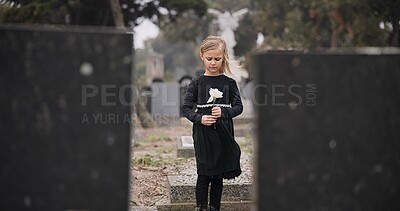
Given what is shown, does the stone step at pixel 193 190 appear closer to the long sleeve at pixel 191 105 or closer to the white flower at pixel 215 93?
the long sleeve at pixel 191 105

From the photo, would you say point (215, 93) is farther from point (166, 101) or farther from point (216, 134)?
point (166, 101)

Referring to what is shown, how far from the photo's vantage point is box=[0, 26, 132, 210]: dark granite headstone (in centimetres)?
188

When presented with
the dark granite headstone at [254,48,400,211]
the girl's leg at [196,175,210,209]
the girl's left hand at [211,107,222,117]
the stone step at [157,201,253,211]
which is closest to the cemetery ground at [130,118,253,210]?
the stone step at [157,201,253,211]

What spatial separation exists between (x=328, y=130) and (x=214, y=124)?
5.32 ft

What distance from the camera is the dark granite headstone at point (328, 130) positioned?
6.22 ft

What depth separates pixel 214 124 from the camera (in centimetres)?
353

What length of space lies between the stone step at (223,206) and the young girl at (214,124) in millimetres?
485

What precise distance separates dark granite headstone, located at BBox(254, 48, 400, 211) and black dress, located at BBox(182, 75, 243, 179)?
5.12 feet

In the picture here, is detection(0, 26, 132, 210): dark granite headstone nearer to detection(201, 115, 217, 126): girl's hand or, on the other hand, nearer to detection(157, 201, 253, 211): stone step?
detection(201, 115, 217, 126): girl's hand

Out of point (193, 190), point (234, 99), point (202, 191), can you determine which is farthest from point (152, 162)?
point (234, 99)

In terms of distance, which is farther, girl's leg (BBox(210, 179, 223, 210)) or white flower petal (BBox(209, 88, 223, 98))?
girl's leg (BBox(210, 179, 223, 210))

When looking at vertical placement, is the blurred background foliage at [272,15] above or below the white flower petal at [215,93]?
above

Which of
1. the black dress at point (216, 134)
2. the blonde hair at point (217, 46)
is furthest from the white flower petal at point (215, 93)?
the blonde hair at point (217, 46)

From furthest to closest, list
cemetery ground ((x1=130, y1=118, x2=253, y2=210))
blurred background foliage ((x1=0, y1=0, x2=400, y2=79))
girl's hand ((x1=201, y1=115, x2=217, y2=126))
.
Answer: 1. blurred background foliage ((x1=0, y1=0, x2=400, y2=79))
2. cemetery ground ((x1=130, y1=118, x2=253, y2=210))
3. girl's hand ((x1=201, y1=115, x2=217, y2=126))
